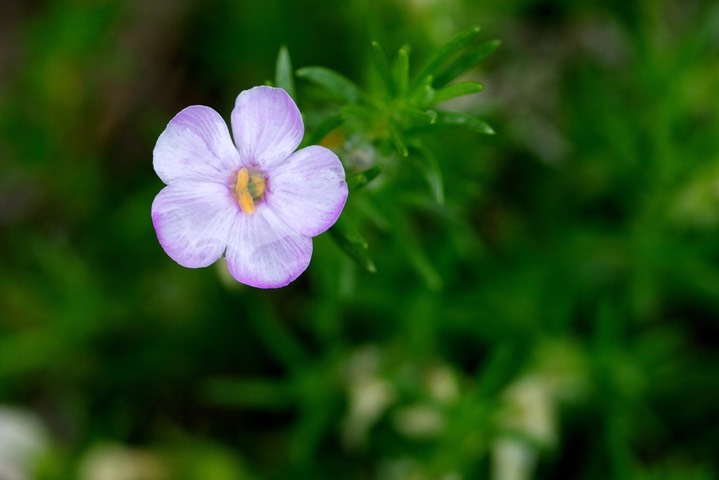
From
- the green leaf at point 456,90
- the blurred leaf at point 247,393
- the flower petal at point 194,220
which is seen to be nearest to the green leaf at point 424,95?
the green leaf at point 456,90

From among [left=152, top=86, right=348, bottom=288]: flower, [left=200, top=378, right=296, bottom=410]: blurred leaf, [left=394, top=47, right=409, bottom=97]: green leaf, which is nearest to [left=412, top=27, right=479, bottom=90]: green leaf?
[left=394, top=47, right=409, bottom=97]: green leaf

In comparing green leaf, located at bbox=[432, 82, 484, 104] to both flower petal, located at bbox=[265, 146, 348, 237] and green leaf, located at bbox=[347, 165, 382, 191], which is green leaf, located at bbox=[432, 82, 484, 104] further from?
flower petal, located at bbox=[265, 146, 348, 237]

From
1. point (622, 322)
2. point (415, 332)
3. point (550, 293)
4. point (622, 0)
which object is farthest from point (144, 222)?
point (622, 0)

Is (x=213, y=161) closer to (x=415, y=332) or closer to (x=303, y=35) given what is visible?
(x=415, y=332)

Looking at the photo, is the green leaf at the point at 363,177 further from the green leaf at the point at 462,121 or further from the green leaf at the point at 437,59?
the green leaf at the point at 437,59

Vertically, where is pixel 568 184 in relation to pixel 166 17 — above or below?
below

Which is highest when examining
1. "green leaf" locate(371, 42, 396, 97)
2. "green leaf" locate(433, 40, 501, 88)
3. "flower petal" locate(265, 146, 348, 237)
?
"green leaf" locate(433, 40, 501, 88)
